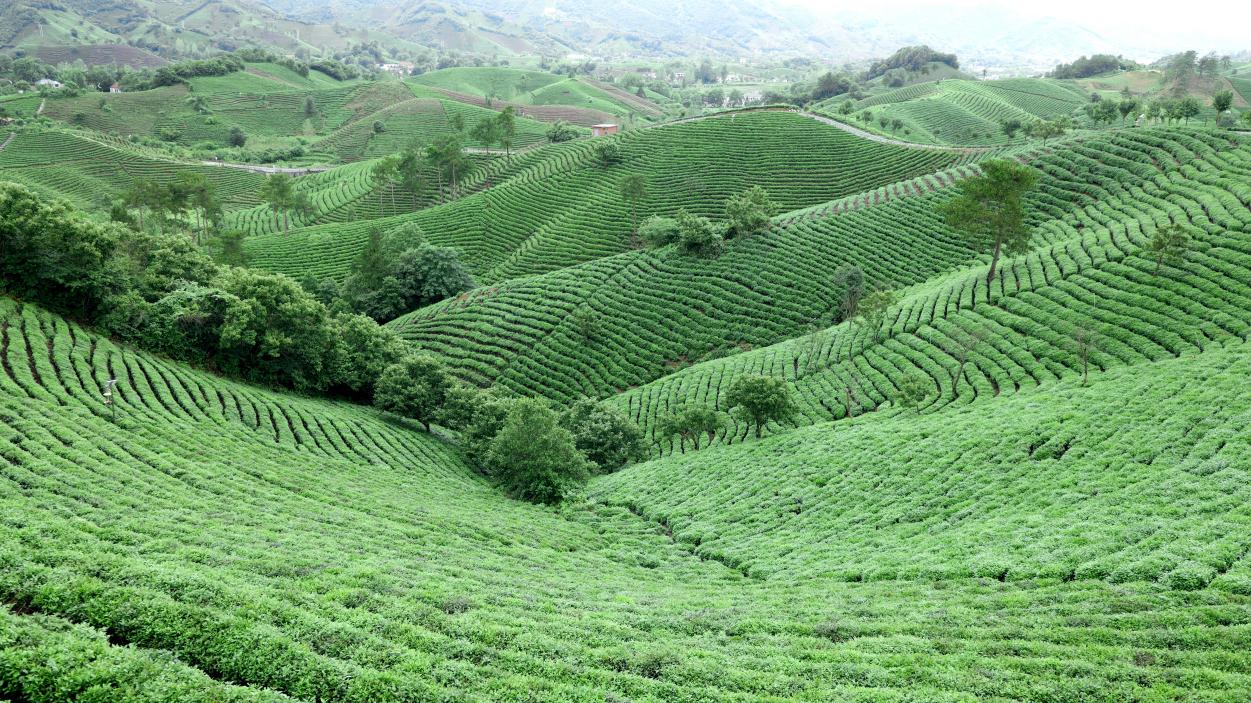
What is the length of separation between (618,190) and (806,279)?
4375cm

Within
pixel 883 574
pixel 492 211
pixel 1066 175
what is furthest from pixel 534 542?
pixel 492 211

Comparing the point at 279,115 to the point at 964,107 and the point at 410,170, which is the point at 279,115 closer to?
the point at 410,170

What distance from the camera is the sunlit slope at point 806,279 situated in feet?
179

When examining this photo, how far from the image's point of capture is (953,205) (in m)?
53.9

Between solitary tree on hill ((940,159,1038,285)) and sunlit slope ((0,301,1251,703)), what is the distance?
22.4 metres

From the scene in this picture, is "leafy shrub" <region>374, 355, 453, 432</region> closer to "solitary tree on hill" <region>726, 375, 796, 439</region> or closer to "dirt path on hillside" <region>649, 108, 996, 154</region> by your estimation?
"solitary tree on hill" <region>726, 375, 796, 439</region>

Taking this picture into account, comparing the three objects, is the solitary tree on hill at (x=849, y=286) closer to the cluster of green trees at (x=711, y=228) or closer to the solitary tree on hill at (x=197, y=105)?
the cluster of green trees at (x=711, y=228)

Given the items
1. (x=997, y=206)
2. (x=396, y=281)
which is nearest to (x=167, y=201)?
(x=396, y=281)

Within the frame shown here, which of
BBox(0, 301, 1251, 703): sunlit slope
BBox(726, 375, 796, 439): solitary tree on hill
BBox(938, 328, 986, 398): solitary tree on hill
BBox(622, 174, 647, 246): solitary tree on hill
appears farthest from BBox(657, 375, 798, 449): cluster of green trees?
BBox(622, 174, 647, 246): solitary tree on hill

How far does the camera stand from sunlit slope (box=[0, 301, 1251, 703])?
14.1m

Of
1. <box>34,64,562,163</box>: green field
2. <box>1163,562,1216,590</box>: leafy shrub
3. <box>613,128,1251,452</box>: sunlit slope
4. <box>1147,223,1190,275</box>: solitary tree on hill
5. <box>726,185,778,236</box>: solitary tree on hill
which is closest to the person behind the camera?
<box>1163,562,1216,590</box>: leafy shrub

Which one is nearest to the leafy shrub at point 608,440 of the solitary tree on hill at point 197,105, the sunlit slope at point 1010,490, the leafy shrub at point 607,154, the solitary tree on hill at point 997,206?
the sunlit slope at point 1010,490

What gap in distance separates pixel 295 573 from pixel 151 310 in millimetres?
36570

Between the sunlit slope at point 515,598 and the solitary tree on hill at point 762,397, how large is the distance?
9.36 metres
